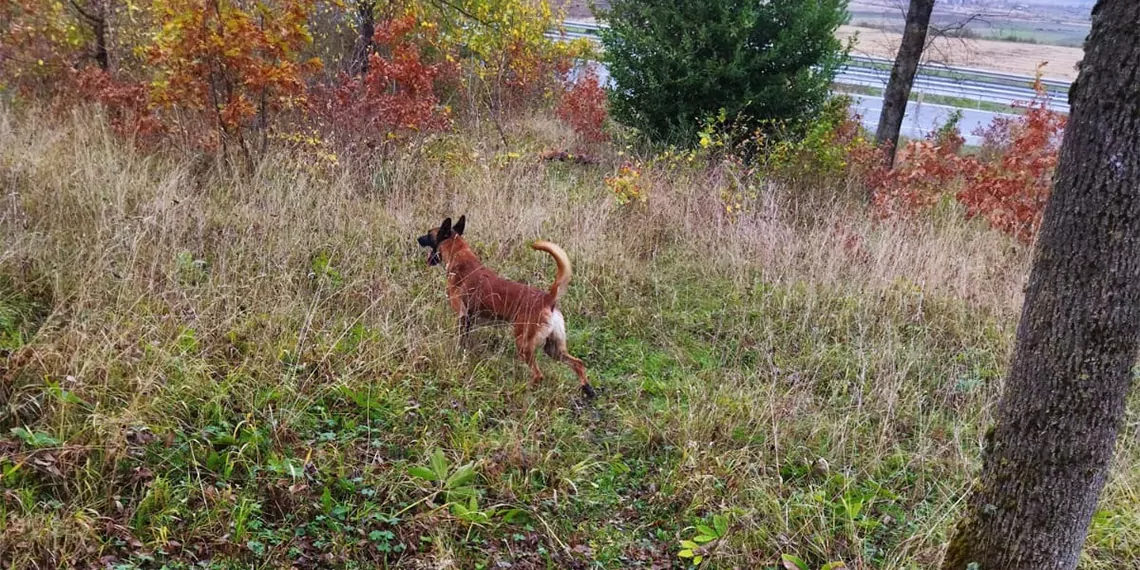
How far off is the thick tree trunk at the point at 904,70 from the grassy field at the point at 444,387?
3269 mm

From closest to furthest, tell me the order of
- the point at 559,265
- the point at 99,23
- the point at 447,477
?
the point at 447,477 → the point at 559,265 → the point at 99,23

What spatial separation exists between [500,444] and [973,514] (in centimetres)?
193

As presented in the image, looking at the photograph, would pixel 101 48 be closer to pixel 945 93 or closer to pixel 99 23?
pixel 99 23

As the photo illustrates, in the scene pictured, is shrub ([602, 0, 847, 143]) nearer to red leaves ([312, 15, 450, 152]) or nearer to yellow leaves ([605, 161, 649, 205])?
yellow leaves ([605, 161, 649, 205])

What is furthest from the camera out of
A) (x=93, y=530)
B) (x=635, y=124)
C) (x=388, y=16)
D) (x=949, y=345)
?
(x=635, y=124)

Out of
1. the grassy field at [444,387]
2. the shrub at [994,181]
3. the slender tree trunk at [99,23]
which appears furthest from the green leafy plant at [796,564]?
the slender tree trunk at [99,23]

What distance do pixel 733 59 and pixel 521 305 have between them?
5.47 metres

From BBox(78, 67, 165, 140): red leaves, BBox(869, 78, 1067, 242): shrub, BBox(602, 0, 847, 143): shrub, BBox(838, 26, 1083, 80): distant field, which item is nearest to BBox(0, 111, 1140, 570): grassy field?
BBox(78, 67, 165, 140): red leaves

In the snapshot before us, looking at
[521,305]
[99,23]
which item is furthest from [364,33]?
[521,305]

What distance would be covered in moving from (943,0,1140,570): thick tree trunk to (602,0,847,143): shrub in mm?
6158

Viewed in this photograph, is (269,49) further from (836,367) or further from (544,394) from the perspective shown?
(836,367)

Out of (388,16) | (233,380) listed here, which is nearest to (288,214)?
(233,380)

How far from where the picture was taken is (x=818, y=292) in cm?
Answer: 521

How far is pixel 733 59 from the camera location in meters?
8.19
